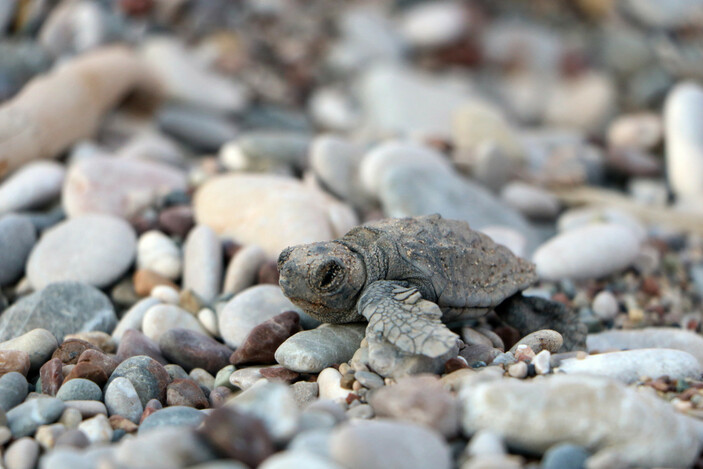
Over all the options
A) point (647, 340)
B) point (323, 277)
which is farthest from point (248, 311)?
point (647, 340)

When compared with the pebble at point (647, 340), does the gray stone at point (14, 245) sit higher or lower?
higher

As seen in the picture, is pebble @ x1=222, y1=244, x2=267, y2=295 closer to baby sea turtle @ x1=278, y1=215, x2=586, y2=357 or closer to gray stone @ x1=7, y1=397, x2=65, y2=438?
baby sea turtle @ x1=278, y1=215, x2=586, y2=357

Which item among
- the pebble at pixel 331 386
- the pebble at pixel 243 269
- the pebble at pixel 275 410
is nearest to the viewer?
the pebble at pixel 275 410

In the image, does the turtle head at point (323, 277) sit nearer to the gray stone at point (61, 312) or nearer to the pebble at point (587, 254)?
the gray stone at point (61, 312)

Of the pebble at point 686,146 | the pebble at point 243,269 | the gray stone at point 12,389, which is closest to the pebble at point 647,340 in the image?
the pebble at point 243,269

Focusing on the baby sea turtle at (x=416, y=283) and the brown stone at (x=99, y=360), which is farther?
the brown stone at (x=99, y=360)

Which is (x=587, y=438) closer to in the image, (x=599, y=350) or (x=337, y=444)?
(x=337, y=444)
